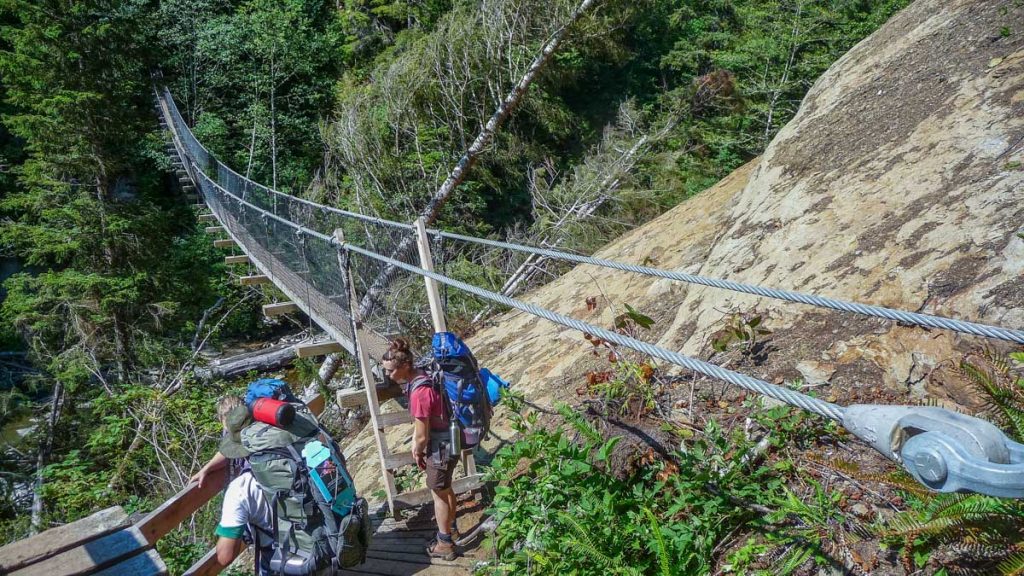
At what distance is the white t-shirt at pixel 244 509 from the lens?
8.55 feet

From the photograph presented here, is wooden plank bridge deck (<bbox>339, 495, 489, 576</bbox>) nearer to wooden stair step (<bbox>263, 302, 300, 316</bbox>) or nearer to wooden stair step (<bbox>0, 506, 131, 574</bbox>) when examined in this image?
wooden stair step (<bbox>0, 506, 131, 574</bbox>)

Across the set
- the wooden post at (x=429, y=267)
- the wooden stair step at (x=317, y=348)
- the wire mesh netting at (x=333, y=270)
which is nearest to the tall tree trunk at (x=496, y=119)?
the wire mesh netting at (x=333, y=270)

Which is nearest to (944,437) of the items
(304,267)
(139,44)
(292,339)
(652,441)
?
(652,441)

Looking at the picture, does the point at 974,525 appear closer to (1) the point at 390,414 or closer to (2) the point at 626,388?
(2) the point at 626,388

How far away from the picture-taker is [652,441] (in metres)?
2.86

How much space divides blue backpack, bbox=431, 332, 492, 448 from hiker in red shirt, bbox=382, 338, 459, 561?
63 millimetres

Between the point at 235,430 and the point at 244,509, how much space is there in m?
0.32

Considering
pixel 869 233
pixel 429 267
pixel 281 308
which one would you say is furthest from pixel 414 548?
pixel 281 308

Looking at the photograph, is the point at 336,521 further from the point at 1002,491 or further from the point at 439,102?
the point at 439,102

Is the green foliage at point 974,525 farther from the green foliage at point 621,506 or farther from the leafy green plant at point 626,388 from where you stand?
the leafy green plant at point 626,388

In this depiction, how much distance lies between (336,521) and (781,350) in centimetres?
209

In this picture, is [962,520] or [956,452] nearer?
[956,452]

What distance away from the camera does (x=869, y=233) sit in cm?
349

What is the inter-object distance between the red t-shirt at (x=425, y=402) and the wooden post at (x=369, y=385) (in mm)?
841
